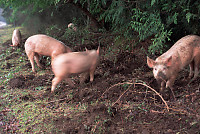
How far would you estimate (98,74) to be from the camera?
5465 millimetres

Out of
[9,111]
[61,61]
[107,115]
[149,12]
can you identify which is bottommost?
[9,111]

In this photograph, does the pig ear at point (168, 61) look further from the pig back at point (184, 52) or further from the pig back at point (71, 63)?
the pig back at point (71, 63)

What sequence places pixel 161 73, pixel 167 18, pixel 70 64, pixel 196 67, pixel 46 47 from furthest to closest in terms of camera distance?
pixel 46 47 < pixel 167 18 < pixel 196 67 < pixel 70 64 < pixel 161 73

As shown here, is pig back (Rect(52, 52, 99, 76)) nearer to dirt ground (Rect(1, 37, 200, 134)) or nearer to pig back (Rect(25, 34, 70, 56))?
dirt ground (Rect(1, 37, 200, 134))

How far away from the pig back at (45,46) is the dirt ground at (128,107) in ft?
3.42

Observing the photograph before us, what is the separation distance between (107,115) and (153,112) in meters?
0.86

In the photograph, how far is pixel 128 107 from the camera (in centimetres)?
380

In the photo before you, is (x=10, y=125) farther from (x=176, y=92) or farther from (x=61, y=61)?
(x=176, y=92)

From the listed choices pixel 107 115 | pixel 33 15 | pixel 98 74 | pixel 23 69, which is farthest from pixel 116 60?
pixel 33 15

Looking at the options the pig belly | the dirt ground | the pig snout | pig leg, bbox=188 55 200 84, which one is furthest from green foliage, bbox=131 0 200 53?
the pig belly

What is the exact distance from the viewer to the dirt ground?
3.19 meters

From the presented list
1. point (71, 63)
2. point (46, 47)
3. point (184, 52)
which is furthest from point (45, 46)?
point (184, 52)

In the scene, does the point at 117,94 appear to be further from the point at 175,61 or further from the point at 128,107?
the point at 175,61

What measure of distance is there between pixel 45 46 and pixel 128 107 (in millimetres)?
3461
